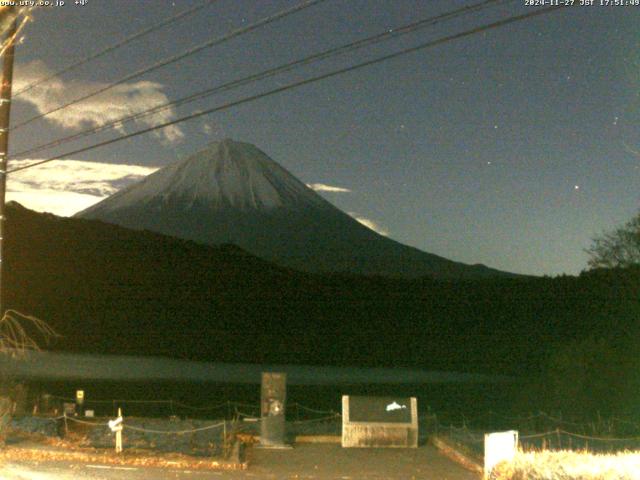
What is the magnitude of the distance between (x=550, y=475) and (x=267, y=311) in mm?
118134

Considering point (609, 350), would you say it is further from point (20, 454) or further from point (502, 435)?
point (20, 454)

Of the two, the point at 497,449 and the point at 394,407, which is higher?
the point at 394,407

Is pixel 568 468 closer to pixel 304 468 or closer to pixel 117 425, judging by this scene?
pixel 304 468

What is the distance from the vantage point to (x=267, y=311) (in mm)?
128625

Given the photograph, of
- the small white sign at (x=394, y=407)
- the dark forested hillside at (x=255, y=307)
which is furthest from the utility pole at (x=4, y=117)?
the dark forested hillside at (x=255, y=307)

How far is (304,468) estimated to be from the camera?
18.2 metres

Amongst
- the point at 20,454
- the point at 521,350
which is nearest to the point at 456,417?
the point at 20,454

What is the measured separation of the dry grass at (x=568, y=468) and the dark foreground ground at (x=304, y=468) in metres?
4.48

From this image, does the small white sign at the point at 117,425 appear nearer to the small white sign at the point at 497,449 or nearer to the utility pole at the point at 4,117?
the utility pole at the point at 4,117

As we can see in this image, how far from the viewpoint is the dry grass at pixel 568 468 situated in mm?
10977

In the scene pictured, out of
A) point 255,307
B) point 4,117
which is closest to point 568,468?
point 4,117

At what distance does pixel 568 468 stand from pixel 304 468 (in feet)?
26.1

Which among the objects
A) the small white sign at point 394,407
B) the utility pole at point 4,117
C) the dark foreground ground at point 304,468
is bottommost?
the dark foreground ground at point 304,468

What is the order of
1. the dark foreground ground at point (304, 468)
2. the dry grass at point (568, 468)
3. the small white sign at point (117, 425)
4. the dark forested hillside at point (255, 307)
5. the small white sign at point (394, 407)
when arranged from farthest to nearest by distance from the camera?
the dark forested hillside at point (255, 307) → the small white sign at point (394, 407) → the small white sign at point (117, 425) → the dark foreground ground at point (304, 468) → the dry grass at point (568, 468)
